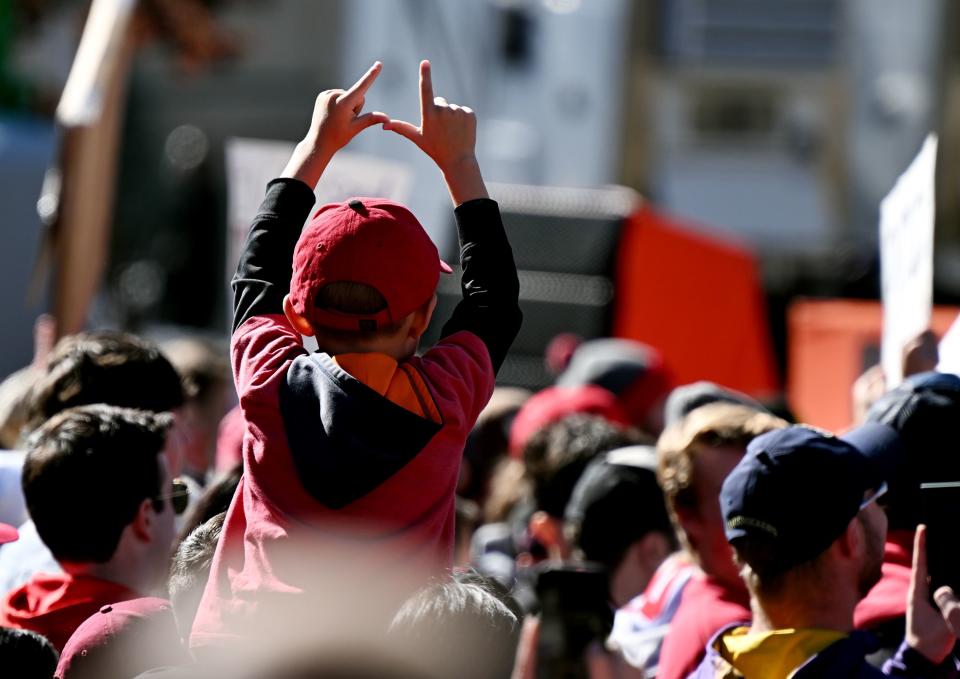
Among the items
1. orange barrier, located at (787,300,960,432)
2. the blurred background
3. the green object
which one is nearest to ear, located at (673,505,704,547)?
orange barrier, located at (787,300,960,432)

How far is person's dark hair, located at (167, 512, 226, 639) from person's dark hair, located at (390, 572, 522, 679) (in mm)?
443

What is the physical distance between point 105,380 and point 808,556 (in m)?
1.64

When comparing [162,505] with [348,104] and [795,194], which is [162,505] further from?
[795,194]

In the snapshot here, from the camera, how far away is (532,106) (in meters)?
16.6

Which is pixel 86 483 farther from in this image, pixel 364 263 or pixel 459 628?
pixel 459 628

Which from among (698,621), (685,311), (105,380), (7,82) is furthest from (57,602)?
(7,82)

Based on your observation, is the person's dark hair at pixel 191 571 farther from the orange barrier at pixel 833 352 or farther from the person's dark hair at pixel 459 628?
the orange barrier at pixel 833 352

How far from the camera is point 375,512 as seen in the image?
2.12 meters

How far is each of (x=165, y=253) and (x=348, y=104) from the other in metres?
16.7

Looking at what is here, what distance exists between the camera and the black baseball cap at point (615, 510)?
3.63m

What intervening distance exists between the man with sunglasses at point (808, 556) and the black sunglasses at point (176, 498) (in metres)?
1.09

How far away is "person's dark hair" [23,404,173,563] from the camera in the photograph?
273cm

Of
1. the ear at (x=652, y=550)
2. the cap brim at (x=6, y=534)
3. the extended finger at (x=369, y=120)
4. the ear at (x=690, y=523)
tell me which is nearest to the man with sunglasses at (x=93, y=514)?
the cap brim at (x=6, y=534)

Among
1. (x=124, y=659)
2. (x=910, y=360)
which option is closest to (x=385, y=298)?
(x=124, y=659)
